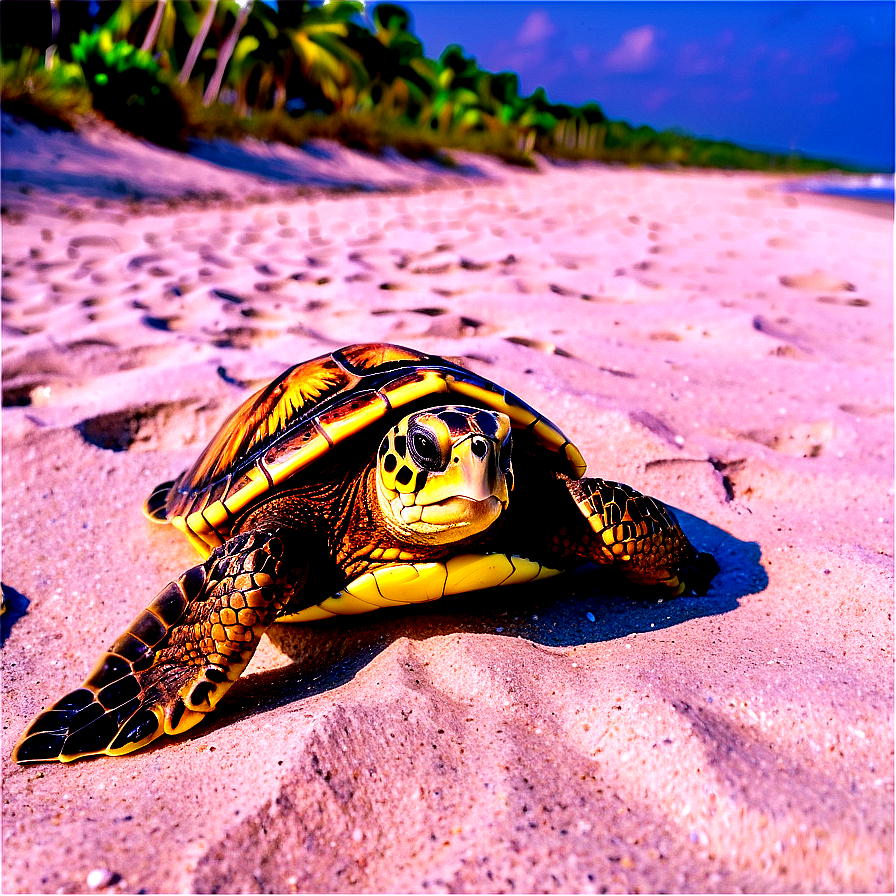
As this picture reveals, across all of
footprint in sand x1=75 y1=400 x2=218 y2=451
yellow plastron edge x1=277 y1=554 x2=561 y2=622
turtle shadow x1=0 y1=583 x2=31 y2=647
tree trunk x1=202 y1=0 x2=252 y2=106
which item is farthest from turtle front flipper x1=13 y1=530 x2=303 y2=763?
tree trunk x1=202 y1=0 x2=252 y2=106

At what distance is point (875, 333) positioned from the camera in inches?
141

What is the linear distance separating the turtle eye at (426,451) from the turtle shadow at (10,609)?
3.98 ft

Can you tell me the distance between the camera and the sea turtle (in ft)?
5.19

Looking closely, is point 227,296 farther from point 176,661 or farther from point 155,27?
point 155,27

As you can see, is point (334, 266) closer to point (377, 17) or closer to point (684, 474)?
point (684, 474)

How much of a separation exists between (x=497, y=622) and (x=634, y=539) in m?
0.38

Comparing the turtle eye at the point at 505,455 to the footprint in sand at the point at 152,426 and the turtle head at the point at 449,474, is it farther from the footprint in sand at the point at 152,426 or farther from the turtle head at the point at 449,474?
the footprint in sand at the point at 152,426

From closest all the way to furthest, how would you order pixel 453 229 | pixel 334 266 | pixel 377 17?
pixel 334 266, pixel 453 229, pixel 377 17

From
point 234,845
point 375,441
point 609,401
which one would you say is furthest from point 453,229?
point 234,845

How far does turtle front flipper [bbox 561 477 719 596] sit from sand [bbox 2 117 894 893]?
3.0 inches

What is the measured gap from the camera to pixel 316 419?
1.92 meters

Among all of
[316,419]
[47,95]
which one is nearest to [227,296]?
[316,419]

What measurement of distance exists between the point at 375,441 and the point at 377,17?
91.8ft

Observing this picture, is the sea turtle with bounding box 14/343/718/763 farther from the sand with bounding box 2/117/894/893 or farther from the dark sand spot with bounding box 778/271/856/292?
the dark sand spot with bounding box 778/271/856/292
